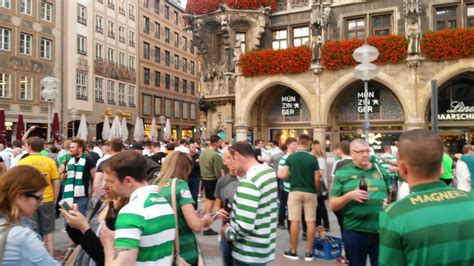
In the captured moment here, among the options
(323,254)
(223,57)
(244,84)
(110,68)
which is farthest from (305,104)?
(110,68)

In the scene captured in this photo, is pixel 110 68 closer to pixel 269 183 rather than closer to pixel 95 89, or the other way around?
pixel 95 89

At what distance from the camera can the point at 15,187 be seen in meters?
2.47

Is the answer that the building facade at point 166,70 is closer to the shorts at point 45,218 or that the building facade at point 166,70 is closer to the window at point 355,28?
the window at point 355,28

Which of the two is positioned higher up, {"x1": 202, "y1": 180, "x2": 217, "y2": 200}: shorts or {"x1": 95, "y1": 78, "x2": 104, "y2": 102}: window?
{"x1": 95, "y1": 78, "x2": 104, "y2": 102}: window

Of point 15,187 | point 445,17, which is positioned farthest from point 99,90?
point 15,187

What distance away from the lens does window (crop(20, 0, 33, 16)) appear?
30.7m

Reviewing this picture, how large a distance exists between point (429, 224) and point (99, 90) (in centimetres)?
3947

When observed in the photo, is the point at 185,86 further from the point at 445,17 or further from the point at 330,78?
the point at 445,17

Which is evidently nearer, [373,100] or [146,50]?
[373,100]

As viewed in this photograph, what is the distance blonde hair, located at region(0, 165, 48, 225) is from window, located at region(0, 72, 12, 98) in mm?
30867

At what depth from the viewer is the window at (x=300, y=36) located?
2218 centimetres

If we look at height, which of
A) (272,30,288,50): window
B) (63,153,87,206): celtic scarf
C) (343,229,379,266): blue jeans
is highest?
(272,30,288,50): window

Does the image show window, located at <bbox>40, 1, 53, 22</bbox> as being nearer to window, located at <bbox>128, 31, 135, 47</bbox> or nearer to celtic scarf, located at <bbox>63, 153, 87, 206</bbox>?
window, located at <bbox>128, 31, 135, 47</bbox>

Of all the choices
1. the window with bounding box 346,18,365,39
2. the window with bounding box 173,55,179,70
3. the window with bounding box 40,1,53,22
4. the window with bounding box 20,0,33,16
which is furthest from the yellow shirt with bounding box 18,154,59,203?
the window with bounding box 173,55,179,70
